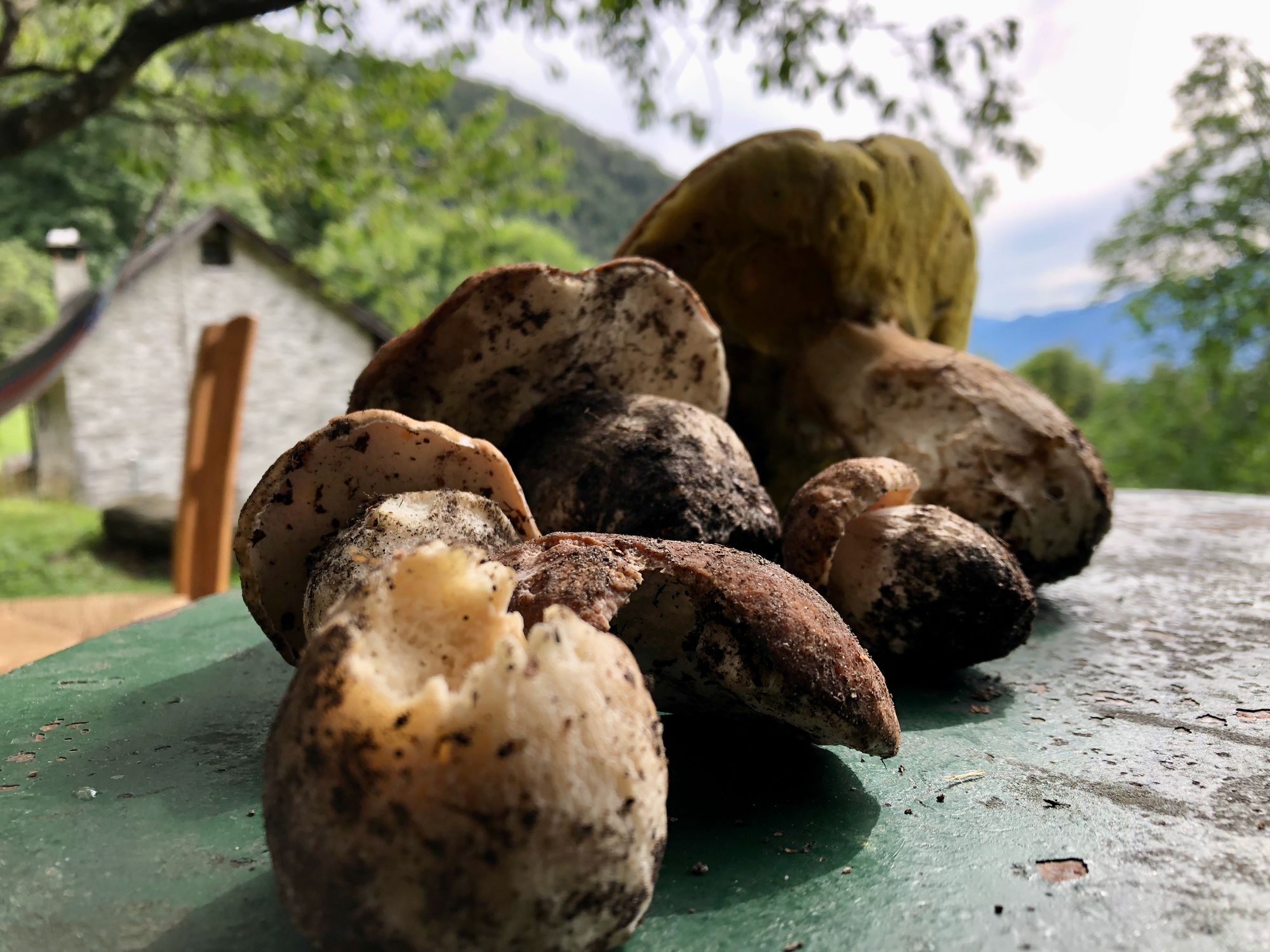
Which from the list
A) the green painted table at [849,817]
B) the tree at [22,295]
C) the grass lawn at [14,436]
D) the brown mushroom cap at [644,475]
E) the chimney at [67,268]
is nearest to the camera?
the green painted table at [849,817]

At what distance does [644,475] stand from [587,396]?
0.30 m

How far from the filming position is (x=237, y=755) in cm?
132

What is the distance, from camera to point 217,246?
55.7 ft

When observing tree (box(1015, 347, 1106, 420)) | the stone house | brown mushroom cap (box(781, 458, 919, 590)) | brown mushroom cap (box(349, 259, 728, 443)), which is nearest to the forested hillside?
tree (box(1015, 347, 1106, 420))

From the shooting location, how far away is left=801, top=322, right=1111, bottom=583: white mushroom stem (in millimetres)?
2062

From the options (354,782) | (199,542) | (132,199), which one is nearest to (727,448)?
(354,782)

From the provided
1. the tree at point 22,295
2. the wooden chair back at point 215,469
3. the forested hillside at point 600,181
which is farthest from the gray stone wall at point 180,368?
the forested hillside at point 600,181

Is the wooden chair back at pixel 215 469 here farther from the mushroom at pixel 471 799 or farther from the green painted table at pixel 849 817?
the mushroom at pixel 471 799

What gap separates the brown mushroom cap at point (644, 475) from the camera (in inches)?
61.1

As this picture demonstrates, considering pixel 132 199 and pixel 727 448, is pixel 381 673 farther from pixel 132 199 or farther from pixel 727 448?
pixel 132 199

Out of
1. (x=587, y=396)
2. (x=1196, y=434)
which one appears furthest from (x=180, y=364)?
(x=587, y=396)

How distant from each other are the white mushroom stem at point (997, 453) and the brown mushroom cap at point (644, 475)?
607mm

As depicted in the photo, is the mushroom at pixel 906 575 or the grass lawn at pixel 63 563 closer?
the mushroom at pixel 906 575

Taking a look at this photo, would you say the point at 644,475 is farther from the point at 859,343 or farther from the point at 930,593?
the point at 859,343
